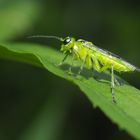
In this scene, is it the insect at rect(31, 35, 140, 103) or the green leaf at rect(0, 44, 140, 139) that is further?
the insect at rect(31, 35, 140, 103)

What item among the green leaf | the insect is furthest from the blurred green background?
the green leaf

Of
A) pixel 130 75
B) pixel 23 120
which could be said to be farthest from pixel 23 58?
pixel 130 75

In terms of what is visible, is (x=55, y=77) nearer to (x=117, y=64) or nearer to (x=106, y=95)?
(x=117, y=64)

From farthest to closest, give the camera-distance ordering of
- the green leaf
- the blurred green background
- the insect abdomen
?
the blurred green background
the insect abdomen
the green leaf

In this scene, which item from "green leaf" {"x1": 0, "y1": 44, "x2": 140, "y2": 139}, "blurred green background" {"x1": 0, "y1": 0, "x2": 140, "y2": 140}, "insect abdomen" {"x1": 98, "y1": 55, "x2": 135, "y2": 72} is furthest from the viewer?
"blurred green background" {"x1": 0, "y1": 0, "x2": 140, "y2": 140}

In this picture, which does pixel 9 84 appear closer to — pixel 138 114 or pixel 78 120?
pixel 78 120

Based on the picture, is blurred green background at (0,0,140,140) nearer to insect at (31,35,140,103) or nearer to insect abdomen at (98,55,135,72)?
insect at (31,35,140,103)
